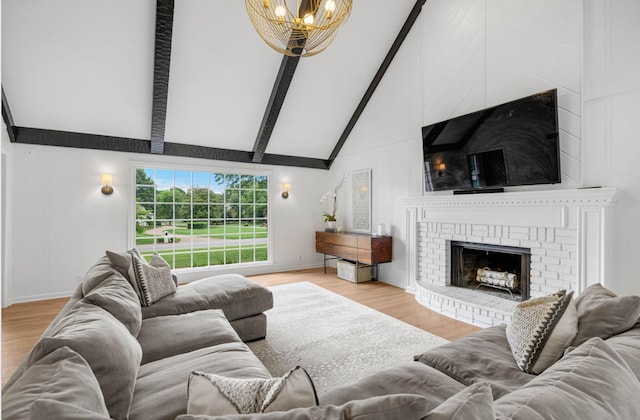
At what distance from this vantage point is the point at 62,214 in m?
4.82

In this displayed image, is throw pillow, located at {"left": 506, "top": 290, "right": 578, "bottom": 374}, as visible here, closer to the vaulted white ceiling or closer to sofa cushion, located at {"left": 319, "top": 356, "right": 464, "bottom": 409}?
sofa cushion, located at {"left": 319, "top": 356, "right": 464, "bottom": 409}

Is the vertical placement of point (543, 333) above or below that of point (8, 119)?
below

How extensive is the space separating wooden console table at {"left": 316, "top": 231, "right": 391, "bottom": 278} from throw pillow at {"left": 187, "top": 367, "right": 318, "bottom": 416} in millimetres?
4162

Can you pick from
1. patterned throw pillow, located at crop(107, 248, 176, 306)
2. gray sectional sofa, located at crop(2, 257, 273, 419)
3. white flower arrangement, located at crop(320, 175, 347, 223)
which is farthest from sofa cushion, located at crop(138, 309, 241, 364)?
white flower arrangement, located at crop(320, 175, 347, 223)

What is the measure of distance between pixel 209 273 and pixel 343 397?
4.78 meters

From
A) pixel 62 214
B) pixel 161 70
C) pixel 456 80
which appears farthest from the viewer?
pixel 62 214

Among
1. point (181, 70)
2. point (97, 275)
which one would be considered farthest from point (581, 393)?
point (181, 70)

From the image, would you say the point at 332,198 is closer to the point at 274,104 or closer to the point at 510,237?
the point at 274,104

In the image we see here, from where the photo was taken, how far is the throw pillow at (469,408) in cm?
99

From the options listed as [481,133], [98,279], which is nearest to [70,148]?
[98,279]

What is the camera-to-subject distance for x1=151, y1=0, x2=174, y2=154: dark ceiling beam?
3.79 meters

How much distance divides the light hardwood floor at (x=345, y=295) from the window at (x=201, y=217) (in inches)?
35.3

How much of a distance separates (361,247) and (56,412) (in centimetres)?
475

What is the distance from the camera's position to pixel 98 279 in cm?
244
